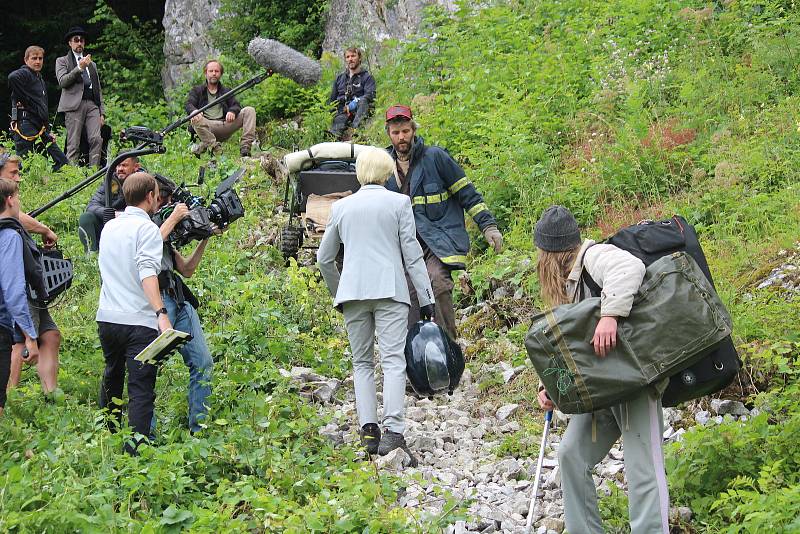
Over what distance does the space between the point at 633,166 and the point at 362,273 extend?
4.50 meters

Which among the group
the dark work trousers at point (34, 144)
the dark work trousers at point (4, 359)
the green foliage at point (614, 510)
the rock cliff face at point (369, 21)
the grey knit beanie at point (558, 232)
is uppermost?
the rock cliff face at point (369, 21)

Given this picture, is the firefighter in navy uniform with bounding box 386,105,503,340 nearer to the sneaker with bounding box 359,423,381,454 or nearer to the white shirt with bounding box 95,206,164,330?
the sneaker with bounding box 359,423,381,454

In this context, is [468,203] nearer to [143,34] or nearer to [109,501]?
[109,501]

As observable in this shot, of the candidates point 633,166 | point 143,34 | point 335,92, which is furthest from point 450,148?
point 143,34

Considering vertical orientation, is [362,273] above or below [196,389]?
above

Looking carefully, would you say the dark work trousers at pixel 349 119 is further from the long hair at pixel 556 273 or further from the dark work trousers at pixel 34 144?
the long hair at pixel 556 273

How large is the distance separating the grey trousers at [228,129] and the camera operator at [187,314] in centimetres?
910

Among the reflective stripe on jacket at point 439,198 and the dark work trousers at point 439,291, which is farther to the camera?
the reflective stripe on jacket at point 439,198

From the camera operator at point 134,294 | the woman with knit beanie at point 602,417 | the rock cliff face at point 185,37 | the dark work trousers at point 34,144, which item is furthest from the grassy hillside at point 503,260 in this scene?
the rock cliff face at point 185,37

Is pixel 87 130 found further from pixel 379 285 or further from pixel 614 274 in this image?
pixel 614 274

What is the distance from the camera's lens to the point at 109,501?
16.5ft

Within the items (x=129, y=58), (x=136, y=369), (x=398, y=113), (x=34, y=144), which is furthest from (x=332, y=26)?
(x=136, y=369)

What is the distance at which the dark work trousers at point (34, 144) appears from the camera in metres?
14.3

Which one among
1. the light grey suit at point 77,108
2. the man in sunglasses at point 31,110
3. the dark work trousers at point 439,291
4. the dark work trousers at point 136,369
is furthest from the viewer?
the light grey suit at point 77,108
